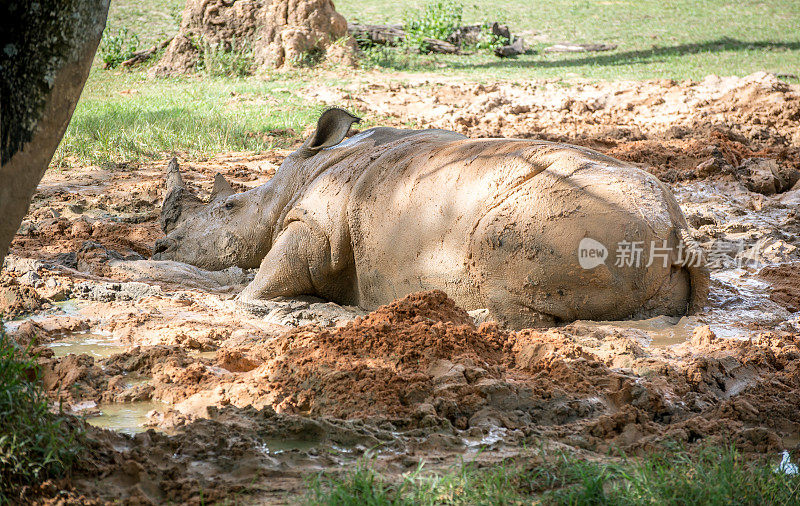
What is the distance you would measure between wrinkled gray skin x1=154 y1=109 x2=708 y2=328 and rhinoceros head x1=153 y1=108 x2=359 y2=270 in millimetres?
21

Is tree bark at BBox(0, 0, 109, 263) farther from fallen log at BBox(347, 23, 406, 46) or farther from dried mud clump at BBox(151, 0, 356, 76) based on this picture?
fallen log at BBox(347, 23, 406, 46)

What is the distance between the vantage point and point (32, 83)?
265cm

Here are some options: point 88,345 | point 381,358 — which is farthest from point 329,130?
point 381,358

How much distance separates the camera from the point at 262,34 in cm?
1502

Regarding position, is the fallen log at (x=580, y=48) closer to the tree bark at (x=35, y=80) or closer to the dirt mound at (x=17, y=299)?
the dirt mound at (x=17, y=299)

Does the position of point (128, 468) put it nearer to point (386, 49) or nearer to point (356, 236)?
point (356, 236)

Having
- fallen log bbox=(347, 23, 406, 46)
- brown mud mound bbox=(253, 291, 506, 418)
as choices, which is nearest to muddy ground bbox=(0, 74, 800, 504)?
brown mud mound bbox=(253, 291, 506, 418)

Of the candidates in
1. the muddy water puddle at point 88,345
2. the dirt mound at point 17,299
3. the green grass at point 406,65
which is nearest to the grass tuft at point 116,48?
the green grass at point 406,65

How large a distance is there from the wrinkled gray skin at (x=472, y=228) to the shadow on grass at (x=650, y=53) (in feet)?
36.1

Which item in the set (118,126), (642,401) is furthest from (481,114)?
(642,401)

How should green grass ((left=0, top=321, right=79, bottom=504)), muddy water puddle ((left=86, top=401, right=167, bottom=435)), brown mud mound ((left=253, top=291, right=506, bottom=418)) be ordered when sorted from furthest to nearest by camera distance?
brown mud mound ((left=253, top=291, right=506, bottom=418)) < muddy water puddle ((left=86, top=401, right=167, bottom=435)) < green grass ((left=0, top=321, right=79, bottom=504))

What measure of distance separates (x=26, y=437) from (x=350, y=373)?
1.36 metres

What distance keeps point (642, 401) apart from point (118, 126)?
8.50 m

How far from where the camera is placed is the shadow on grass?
1584 cm
